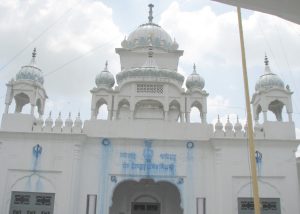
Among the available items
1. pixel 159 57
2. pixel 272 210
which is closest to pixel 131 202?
pixel 272 210

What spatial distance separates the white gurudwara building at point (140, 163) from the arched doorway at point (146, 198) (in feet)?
0.14

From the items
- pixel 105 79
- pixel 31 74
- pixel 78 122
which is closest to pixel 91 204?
pixel 78 122

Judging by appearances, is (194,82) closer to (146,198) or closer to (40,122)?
(146,198)

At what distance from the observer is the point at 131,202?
15547 millimetres

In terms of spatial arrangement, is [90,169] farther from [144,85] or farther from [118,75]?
[118,75]

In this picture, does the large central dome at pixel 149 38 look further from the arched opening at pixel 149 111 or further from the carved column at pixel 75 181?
the carved column at pixel 75 181

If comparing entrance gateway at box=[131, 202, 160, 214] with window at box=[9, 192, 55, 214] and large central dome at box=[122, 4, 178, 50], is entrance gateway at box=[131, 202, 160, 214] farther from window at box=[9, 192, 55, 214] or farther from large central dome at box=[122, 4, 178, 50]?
large central dome at box=[122, 4, 178, 50]

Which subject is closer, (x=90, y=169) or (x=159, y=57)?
(x=90, y=169)

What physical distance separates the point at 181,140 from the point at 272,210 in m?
4.50

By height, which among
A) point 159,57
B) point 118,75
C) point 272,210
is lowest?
point 272,210

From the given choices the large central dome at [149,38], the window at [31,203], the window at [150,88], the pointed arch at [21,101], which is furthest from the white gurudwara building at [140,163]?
the large central dome at [149,38]

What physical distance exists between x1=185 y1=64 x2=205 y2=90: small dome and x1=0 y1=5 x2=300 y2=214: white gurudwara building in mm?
2759

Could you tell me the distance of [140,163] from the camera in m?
14.2

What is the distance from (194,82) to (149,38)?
14.8 ft
